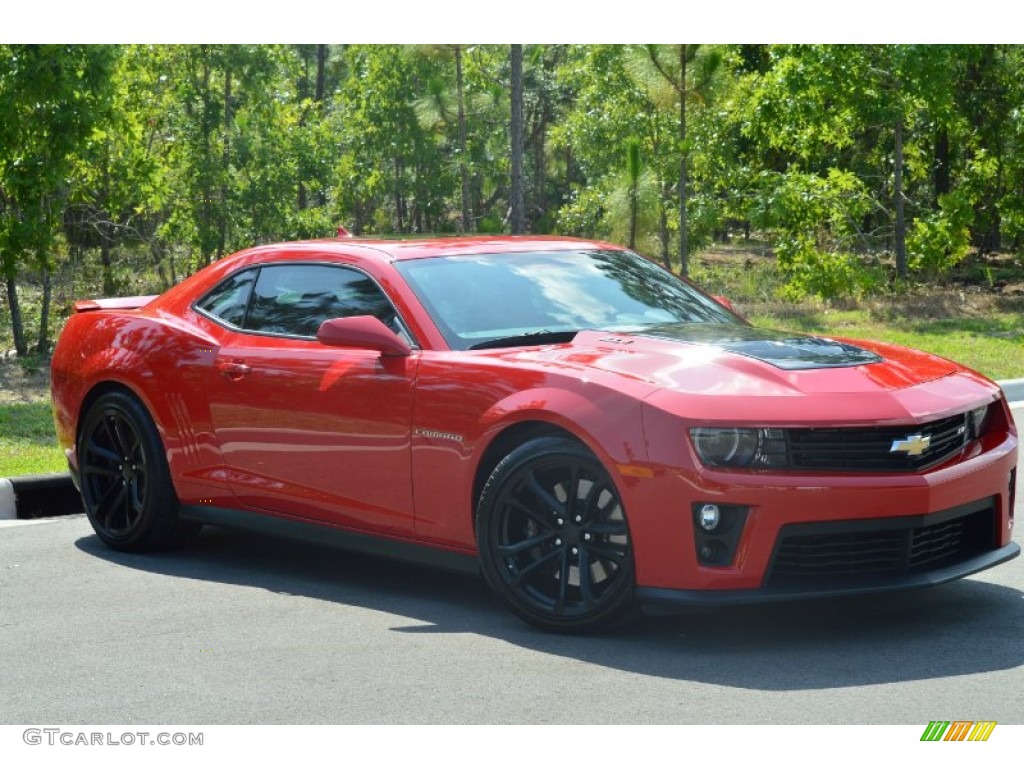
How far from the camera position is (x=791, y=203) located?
22.1 meters

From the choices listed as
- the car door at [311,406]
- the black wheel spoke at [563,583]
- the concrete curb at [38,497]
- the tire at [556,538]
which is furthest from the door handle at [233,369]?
the concrete curb at [38,497]

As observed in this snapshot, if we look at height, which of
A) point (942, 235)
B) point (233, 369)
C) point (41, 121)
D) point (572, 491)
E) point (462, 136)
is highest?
point (41, 121)

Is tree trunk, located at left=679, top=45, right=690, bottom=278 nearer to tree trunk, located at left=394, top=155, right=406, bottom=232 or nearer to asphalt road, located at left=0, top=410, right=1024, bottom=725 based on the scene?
tree trunk, located at left=394, top=155, right=406, bottom=232

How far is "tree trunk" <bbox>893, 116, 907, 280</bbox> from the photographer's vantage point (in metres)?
21.9

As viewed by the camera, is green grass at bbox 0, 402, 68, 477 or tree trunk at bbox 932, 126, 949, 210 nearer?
green grass at bbox 0, 402, 68, 477

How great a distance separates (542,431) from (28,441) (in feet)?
22.3

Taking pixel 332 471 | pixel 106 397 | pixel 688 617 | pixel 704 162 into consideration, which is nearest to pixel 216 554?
pixel 106 397

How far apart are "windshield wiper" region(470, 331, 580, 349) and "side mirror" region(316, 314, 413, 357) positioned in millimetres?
306

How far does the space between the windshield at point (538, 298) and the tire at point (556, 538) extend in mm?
702

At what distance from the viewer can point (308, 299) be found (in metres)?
7.14

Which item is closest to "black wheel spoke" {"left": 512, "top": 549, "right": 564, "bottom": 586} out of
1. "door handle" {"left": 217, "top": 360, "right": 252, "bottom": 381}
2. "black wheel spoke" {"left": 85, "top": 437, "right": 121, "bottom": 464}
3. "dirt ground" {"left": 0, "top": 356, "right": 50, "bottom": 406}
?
"door handle" {"left": 217, "top": 360, "right": 252, "bottom": 381}

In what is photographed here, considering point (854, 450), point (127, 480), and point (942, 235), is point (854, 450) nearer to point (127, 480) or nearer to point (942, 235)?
point (127, 480)

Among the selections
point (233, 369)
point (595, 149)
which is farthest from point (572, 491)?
point (595, 149)

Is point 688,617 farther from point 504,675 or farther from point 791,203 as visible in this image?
point 791,203
